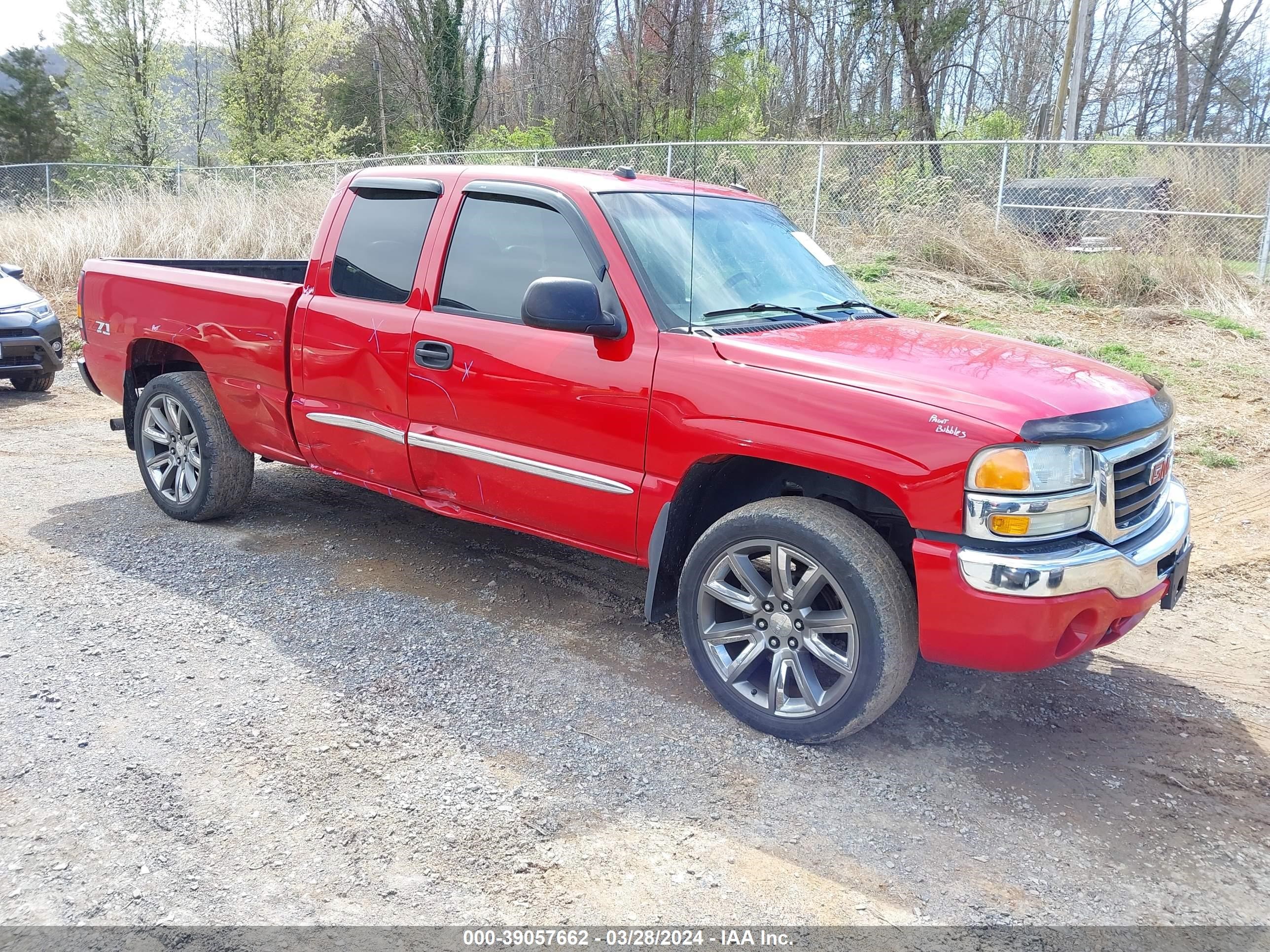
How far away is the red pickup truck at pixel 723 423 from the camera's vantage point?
3.04 meters

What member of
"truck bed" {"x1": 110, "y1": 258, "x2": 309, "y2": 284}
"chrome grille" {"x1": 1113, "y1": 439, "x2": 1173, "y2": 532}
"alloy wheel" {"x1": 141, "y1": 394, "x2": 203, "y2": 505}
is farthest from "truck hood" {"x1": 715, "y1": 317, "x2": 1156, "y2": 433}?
"truck bed" {"x1": 110, "y1": 258, "x2": 309, "y2": 284}

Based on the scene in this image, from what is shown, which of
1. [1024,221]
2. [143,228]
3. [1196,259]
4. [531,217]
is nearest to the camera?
[531,217]

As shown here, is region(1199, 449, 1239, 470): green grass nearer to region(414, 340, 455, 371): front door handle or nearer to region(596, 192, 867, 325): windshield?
region(596, 192, 867, 325): windshield

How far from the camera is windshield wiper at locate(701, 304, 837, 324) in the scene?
3.86 metres

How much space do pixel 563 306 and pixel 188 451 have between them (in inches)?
121

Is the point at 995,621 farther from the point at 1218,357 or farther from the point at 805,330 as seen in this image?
the point at 1218,357

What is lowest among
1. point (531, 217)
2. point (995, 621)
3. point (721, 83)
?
point (995, 621)

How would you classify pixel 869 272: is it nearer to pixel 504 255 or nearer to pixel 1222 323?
pixel 1222 323

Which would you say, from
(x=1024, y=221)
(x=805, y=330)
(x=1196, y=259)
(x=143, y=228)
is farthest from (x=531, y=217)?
(x=143, y=228)

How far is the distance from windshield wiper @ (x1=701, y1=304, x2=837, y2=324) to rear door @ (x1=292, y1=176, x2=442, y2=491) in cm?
141

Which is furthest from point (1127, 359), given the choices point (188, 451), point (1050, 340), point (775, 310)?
point (188, 451)

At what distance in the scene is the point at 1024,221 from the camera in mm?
13383

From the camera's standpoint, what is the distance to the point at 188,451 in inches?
219

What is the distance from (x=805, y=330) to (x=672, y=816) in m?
1.89
